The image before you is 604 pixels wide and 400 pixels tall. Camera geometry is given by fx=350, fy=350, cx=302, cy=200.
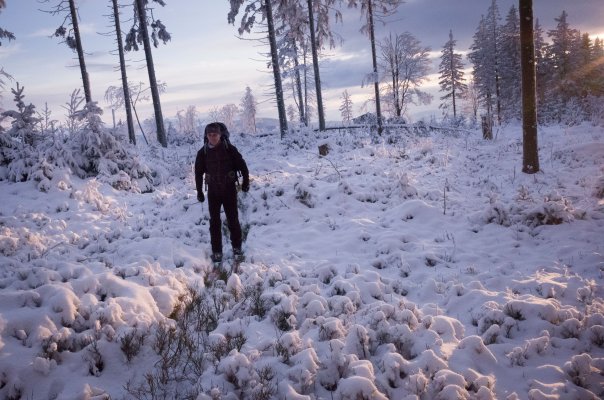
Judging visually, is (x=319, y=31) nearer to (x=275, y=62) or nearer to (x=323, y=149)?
(x=275, y=62)

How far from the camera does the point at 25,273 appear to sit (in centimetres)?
471

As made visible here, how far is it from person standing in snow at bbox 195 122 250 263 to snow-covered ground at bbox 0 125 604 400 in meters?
0.41

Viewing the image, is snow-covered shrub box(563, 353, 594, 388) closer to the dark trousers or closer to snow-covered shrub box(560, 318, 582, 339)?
snow-covered shrub box(560, 318, 582, 339)

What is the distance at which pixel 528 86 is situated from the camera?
9156 mm

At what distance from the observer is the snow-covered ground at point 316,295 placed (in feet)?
10.4

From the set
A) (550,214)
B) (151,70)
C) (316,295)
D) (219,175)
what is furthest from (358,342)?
(151,70)

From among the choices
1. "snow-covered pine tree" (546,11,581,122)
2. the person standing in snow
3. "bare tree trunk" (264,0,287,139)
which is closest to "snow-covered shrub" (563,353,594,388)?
the person standing in snow

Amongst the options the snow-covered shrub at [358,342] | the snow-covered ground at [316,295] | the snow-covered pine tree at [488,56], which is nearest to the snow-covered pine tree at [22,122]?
the snow-covered ground at [316,295]

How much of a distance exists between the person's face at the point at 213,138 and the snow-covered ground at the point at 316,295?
81.6 inches

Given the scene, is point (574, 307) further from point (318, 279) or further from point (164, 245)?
point (164, 245)

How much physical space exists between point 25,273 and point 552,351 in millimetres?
6368

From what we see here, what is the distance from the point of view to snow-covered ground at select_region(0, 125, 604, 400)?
125 inches

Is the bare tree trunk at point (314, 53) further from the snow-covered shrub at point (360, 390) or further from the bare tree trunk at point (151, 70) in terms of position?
the snow-covered shrub at point (360, 390)

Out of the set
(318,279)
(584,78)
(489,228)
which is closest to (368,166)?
(489,228)
